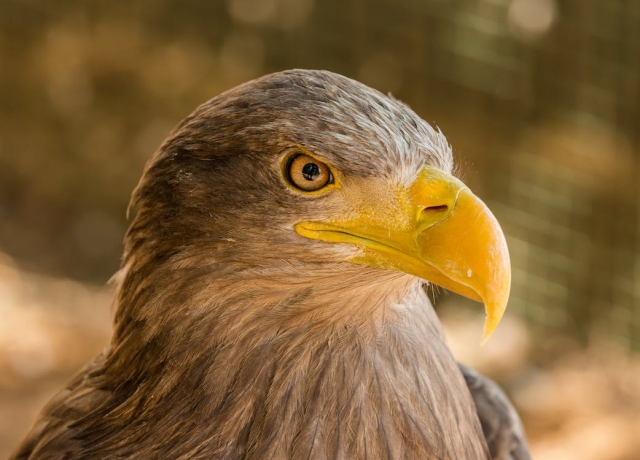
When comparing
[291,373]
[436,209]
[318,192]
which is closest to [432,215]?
[436,209]

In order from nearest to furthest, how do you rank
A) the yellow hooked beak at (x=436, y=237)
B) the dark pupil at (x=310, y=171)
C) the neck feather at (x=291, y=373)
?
the yellow hooked beak at (x=436, y=237) → the dark pupil at (x=310, y=171) → the neck feather at (x=291, y=373)

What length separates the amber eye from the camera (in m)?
1.68

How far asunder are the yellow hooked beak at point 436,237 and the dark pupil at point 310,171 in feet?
0.31

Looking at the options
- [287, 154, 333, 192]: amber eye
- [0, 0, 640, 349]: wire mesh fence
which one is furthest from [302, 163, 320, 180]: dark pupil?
[0, 0, 640, 349]: wire mesh fence

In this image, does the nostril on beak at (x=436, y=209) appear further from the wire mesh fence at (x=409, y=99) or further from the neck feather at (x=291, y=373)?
the wire mesh fence at (x=409, y=99)

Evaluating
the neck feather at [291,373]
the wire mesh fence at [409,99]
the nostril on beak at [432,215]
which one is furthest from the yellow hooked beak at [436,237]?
the wire mesh fence at [409,99]

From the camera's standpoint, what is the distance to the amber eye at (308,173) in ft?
5.52

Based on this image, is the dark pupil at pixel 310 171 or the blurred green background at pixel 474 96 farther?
Result: the blurred green background at pixel 474 96

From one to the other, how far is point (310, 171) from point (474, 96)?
4.01 m

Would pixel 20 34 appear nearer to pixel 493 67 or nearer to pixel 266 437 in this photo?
pixel 493 67

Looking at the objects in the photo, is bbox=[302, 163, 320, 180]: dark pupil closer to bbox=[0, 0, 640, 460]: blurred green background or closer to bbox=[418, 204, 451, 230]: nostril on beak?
bbox=[418, 204, 451, 230]: nostril on beak

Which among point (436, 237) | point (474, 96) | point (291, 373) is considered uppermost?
point (474, 96)

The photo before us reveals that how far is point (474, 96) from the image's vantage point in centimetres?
550

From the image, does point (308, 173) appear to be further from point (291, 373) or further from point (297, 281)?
point (291, 373)
